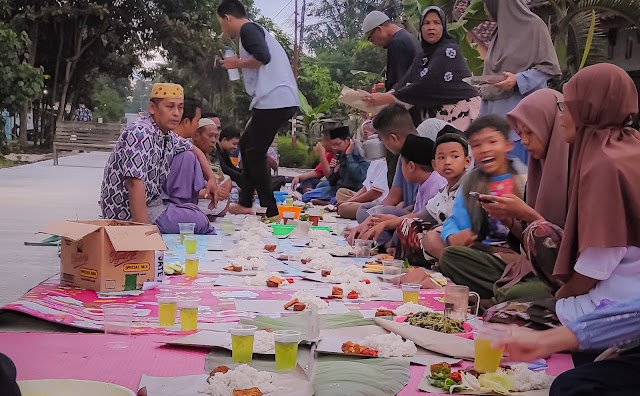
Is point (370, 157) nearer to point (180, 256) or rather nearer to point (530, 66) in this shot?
point (530, 66)

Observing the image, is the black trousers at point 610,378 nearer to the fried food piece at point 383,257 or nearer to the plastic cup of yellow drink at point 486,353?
the plastic cup of yellow drink at point 486,353

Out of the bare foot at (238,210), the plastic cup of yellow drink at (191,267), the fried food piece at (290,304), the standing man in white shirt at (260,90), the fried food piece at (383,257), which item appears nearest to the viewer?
the fried food piece at (290,304)

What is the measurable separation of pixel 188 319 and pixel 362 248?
7.73 feet

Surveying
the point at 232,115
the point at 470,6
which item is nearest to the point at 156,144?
the point at 470,6

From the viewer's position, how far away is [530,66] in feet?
19.0

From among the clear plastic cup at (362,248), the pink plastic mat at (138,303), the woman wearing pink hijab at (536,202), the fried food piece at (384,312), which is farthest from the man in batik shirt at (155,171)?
the woman wearing pink hijab at (536,202)

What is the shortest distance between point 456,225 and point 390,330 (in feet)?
4.29

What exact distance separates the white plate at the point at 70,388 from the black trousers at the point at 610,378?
3.92ft

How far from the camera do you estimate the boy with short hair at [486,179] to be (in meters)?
4.14

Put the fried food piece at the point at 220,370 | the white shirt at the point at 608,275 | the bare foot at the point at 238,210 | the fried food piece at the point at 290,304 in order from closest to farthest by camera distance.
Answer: the white shirt at the point at 608,275, the fried food piece at the point at 220,370, the fried food piece at the point at 290,304, the bare foot at the point at 238,210

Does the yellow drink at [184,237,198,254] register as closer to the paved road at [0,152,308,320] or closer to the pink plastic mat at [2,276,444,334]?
the pink plastic mat at [2,276,444,334]

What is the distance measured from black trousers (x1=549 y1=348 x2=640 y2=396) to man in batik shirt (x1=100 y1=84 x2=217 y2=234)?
348cm

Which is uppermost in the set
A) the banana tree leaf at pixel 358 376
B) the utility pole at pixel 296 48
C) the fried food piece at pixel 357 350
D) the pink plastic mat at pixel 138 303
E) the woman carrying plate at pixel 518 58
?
the utility pole at pixel 296 48

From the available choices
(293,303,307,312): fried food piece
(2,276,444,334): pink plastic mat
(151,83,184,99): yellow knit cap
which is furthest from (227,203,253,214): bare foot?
(293,303,307,312): fried food piece
